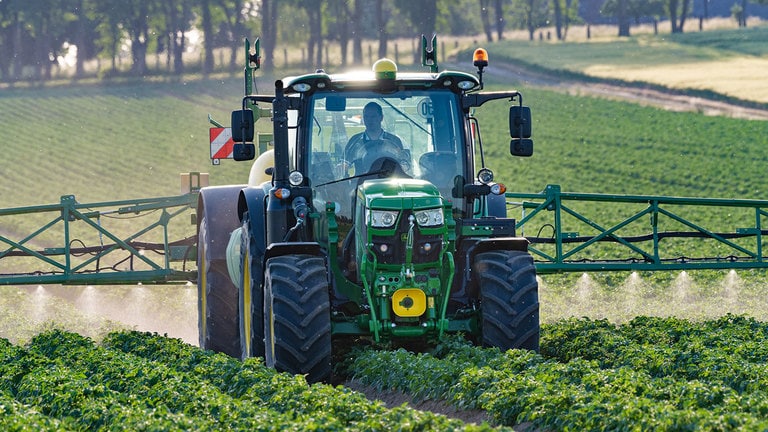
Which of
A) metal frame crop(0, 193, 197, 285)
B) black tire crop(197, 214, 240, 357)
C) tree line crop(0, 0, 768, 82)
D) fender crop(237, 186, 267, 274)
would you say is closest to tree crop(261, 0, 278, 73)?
tree line crop(0, 0, 768, 82)

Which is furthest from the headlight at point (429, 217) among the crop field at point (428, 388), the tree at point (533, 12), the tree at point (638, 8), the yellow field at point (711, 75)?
the tree at point (533, 12)

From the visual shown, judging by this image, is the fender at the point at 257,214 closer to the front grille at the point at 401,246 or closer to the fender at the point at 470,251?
the front grille at the point at 401,246

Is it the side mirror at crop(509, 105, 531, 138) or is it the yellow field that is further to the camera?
the yellow field

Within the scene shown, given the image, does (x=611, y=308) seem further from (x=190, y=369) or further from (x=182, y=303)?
(x=190, y=369)

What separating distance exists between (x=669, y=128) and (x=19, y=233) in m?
22.1

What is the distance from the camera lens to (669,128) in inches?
1670

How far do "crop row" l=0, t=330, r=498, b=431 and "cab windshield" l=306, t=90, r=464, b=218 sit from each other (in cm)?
181

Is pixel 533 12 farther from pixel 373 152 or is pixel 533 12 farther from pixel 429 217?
pixel 429 217

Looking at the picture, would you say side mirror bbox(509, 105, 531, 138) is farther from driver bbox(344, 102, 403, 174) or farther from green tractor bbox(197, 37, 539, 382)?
driver bbox(344, 102, 403, 174)

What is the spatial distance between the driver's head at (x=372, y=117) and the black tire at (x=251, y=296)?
1.45 metres

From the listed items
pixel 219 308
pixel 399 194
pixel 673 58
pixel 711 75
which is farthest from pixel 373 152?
pixel 673 58

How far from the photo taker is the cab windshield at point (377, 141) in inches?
424

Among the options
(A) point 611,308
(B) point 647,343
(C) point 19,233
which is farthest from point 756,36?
(B) point 647,343

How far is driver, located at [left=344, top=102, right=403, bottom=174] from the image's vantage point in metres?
10.8
